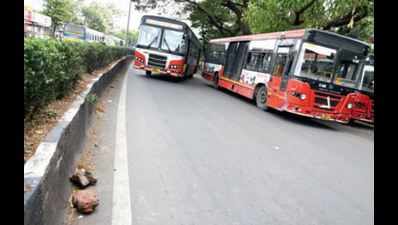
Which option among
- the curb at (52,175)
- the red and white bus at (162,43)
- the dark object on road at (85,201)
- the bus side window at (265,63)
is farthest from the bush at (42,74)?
the red and white bus at (162,43)

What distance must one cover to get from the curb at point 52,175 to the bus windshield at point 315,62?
24.5 feet

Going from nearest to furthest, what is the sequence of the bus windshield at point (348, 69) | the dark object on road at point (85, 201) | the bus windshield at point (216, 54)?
the dark object on road at point (85, 201) → the bus windshield at point (348, 69) → the bus windshield at point (216, 54)

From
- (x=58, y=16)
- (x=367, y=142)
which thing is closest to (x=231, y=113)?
(x=367, y=142)

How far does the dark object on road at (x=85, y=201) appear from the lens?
10.5 ft

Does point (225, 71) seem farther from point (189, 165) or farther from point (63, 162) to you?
point (63, 162)

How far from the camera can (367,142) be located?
352 inches

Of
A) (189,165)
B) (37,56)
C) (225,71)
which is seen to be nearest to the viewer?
(37,56)

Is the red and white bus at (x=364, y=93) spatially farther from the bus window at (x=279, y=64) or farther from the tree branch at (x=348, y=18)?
the tree branch at (x=348, y=18)

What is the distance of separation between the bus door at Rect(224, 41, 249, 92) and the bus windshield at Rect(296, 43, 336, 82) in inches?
191

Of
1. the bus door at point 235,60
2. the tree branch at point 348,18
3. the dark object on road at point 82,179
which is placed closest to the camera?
the dark object on road at point 82,179

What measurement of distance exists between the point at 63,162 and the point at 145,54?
45.1 ft

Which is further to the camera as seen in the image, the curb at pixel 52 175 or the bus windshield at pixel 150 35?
the bus windshield at pixel 150 35

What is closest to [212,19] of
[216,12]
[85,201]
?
[216,12]

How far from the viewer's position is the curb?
2.32 metres
